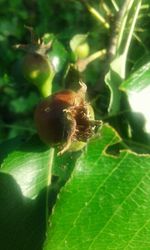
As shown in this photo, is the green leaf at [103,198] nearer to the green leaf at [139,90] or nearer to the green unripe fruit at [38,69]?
the green leaf at [139,90]

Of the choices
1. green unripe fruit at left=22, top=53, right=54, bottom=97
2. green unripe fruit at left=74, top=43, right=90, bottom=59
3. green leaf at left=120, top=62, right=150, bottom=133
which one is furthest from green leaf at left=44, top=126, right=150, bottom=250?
green unripe fruit at left=74, top=43, right=90, bottom=59

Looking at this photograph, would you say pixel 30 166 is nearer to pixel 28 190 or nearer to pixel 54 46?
pixel 28 190

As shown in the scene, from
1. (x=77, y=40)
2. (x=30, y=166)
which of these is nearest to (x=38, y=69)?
(x=30, y=166)

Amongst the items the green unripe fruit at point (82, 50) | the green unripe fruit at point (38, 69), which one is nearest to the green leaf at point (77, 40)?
the green unripe fruit at point (82, 50)

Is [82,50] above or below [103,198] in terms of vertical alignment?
above

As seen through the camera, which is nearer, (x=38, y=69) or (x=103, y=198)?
(x=103, y=198)

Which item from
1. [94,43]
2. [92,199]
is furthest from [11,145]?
[94,43]

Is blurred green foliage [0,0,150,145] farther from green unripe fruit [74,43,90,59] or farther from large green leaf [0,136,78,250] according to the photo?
large green leaf [0,136,78,250]

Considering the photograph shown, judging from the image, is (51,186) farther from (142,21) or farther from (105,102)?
(142,21)
